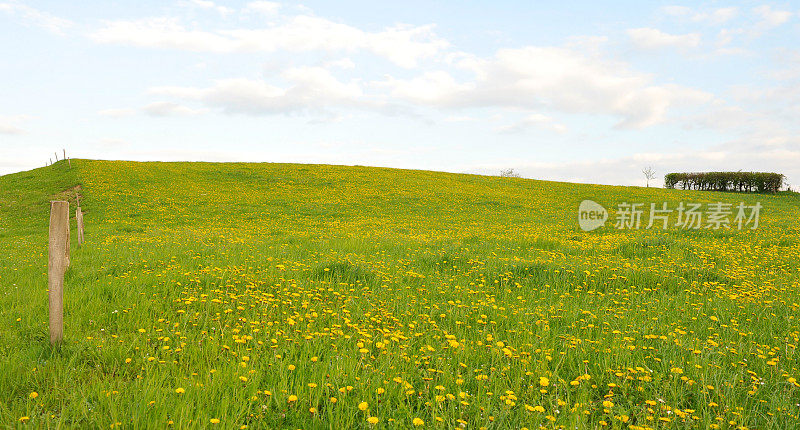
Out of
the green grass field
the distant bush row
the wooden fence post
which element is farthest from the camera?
the distant bush row

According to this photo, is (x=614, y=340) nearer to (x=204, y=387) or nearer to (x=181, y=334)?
(x=204, y=387)

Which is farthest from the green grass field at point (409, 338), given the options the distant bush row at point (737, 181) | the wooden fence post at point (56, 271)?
the distant bush row at point (737, 181)

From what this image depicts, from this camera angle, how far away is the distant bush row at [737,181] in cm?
4841

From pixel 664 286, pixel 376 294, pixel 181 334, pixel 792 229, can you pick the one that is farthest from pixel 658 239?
pixel 181 334

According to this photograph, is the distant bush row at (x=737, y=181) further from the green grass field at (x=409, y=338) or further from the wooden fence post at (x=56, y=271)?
the wooden fence post at (x=56, y=271)

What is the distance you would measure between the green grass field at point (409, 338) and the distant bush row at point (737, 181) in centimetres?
4487

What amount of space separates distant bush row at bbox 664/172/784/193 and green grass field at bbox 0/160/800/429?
147 ft

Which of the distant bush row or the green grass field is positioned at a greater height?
the distant bush row

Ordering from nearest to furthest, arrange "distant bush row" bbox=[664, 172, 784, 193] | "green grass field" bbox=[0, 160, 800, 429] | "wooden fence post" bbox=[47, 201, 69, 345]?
"green grass field" bbox=[0, 160, 800, 429] → "wooden fence post" bbox=[47, 201, 69, 345] → "distant bush row" bbox=[664, 172, 784, 193]

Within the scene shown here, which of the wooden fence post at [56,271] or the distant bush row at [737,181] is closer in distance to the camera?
the wooden fence post at [56,271]

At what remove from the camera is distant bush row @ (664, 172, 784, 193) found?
48.4 meters

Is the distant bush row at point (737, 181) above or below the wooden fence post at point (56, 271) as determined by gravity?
above

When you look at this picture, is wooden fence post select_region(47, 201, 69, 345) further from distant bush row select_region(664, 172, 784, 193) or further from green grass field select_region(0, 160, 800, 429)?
distant bush row select_region(664, 172, 784, 193)

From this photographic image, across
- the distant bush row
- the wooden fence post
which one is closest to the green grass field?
the wooden fence post
